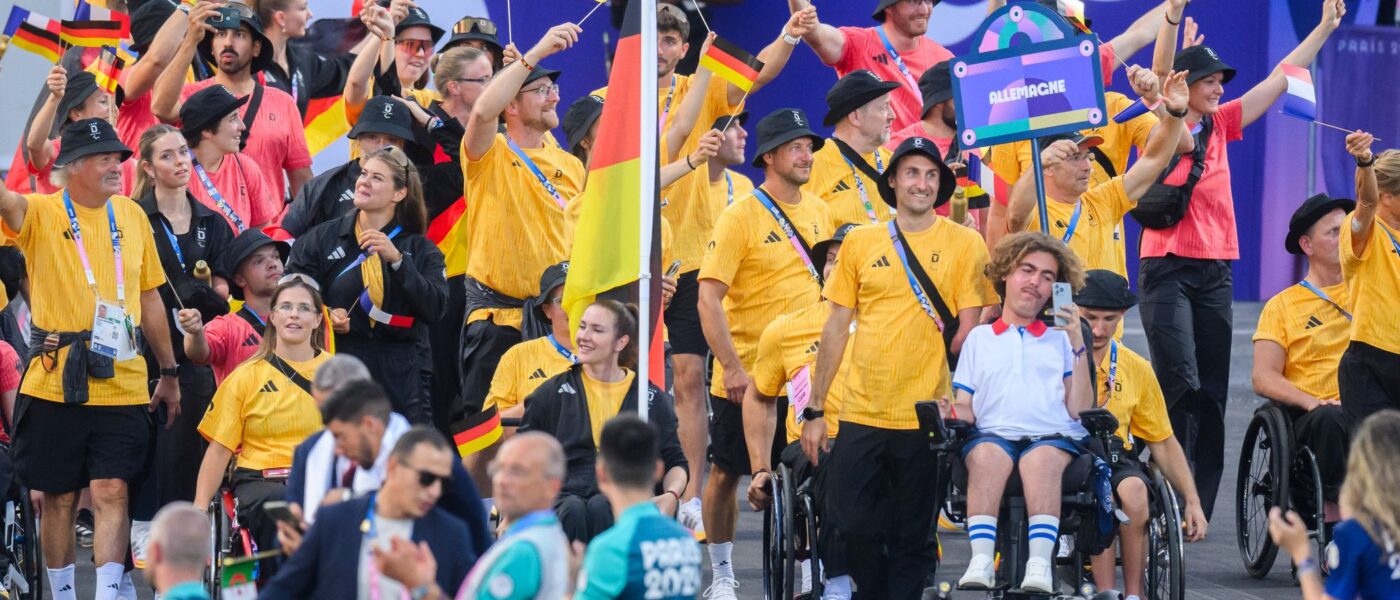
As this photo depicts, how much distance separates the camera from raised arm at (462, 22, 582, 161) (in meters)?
8.91

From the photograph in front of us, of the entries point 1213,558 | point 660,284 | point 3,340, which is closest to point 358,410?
Result: point 660,284

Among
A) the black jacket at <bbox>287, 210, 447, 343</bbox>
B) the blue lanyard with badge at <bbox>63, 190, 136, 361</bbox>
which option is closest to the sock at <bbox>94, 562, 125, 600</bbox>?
the blue lanyard with badge at <bbox>63, 190, 136, 361</bbox>

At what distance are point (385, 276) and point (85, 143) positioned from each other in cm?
137

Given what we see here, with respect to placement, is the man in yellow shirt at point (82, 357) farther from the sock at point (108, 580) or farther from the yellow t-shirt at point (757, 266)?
the yellow t-shirt at point (757, 266)

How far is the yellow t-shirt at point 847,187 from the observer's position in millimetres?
9741

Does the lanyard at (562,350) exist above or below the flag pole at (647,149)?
below

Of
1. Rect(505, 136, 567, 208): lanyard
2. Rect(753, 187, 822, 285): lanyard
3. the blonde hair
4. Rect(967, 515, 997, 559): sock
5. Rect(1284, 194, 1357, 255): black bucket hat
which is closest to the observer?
the blonde hair

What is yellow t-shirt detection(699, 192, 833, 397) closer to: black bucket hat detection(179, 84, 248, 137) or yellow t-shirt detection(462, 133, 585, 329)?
yellow t-shirt detection(462, 133, 585, 329)

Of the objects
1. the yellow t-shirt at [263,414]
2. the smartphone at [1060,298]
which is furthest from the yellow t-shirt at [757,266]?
the yellow t-shirt at [263,414]

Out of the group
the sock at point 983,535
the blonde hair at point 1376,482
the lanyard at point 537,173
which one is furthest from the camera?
the lanyard at point 537,173

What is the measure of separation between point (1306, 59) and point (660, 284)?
4.31 meters

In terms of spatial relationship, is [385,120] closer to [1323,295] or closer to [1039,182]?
[1039,182]

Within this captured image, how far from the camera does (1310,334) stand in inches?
376

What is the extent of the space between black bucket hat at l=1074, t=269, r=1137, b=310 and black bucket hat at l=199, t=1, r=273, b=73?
427 cm
